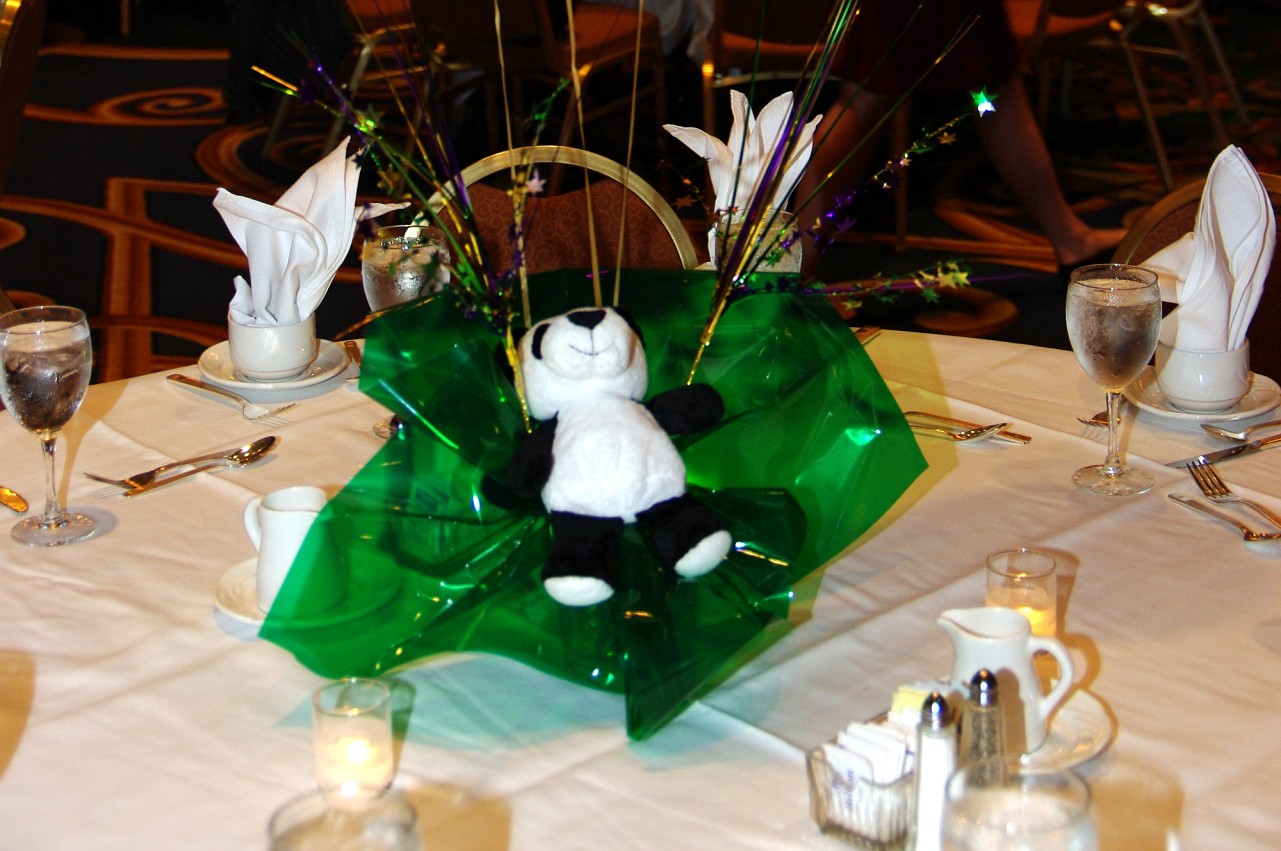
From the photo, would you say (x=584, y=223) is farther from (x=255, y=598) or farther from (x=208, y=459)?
(x=255, y=598)

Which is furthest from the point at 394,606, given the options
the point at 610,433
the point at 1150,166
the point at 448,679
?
the point at 1150,166

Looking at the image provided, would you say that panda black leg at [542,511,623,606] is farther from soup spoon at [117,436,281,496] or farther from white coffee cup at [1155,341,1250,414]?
white coffee cup at [1155,341,1250,414]

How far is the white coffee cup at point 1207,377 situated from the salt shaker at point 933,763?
827 mm

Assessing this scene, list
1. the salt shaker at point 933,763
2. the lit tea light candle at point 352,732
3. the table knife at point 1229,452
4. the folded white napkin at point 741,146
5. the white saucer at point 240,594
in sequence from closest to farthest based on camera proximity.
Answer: the salt shaker at point 933,763, the lit tea light candle at point 352,732, the white saucer at point 240,594, the table knife at point 1229,452, the folded white napkin at point 741,146

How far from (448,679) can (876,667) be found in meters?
0.32

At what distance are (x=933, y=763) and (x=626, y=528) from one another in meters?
0.35

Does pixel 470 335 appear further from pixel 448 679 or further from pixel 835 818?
pixel 835 818

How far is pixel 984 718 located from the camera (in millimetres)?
765

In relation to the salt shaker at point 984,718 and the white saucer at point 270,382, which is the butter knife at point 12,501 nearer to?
the white saucer at point 270,382

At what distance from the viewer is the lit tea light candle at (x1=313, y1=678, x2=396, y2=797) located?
0.80 meters

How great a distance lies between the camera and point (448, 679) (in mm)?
995

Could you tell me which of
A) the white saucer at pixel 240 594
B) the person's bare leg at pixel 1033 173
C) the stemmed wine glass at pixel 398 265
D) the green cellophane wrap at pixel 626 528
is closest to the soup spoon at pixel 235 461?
the stemmed wine glass at pixel 398 265

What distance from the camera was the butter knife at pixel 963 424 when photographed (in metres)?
1.39

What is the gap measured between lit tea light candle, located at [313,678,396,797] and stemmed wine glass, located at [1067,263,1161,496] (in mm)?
736
